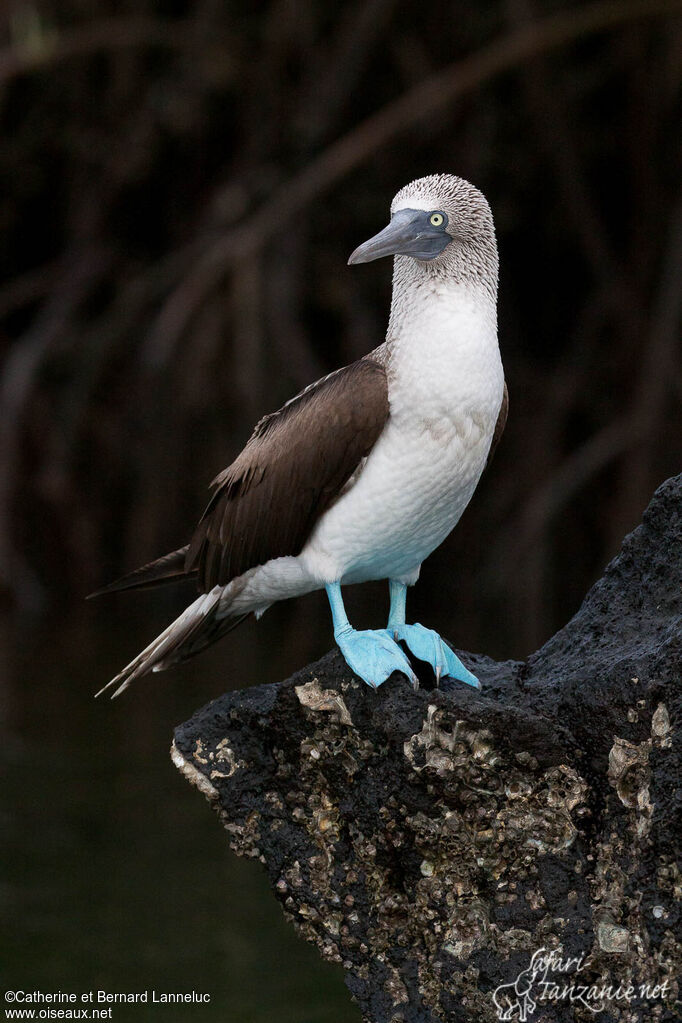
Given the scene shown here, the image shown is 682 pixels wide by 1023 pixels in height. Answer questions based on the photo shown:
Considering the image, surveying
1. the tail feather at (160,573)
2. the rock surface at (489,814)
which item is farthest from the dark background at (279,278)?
the rock surface at (489,814)

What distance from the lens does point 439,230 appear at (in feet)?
9.52

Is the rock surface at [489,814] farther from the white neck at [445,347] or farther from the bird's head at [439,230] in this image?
the bird's head at [439,230]

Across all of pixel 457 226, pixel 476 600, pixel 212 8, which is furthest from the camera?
pixel 212 8

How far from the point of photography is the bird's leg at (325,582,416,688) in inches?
106

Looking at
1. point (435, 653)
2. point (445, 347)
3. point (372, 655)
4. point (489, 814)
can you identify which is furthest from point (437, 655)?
point (445, 347)

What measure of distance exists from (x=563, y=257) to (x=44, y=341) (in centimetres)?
350

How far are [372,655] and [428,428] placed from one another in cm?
46

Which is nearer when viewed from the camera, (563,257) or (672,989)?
(672,989)

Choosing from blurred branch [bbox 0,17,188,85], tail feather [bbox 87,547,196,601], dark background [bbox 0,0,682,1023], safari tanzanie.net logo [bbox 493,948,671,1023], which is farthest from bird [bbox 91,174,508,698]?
blurred branch [bbox 0,17,188,85]

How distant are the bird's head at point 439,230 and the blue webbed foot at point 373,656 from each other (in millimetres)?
733

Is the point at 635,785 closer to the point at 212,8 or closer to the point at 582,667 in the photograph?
the point at 582,667

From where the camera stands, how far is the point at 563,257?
988 cm

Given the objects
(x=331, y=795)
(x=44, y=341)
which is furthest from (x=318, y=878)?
(x=44, y=341)

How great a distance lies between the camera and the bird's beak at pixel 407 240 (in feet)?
9.31
